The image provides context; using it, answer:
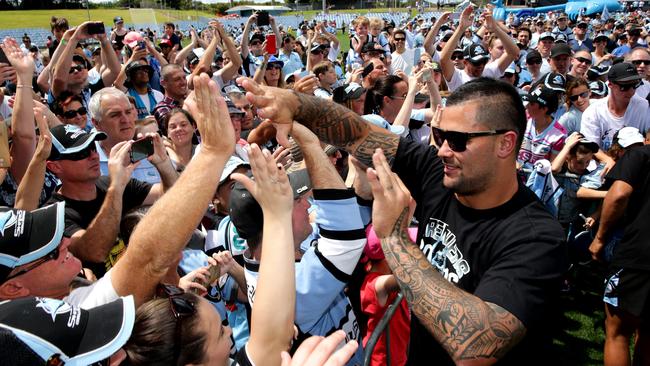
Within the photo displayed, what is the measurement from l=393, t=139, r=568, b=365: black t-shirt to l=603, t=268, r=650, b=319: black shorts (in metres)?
1.60

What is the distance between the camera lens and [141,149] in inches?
141

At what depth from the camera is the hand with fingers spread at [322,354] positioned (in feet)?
5.01

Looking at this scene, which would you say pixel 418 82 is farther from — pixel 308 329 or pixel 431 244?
pixel 308 329

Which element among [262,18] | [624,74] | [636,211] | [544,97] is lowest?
[636,211]

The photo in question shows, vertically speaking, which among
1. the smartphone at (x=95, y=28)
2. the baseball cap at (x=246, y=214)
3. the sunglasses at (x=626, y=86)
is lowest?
the baseball cap at (x=246, y=214)

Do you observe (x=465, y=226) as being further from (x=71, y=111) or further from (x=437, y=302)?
(x=71, y=111)

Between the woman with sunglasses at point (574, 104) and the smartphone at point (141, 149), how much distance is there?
4861mm

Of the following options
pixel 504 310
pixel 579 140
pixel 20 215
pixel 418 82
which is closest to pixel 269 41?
pixel 418 82

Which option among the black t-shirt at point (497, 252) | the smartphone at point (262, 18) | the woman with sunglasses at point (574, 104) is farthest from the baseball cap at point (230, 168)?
the smartphone at point (262, 18)

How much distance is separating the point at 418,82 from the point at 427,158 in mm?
2363

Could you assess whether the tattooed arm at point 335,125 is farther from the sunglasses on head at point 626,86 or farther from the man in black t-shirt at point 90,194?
the sunglasses on head at point 626,86

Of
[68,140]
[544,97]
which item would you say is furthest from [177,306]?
[544,97]

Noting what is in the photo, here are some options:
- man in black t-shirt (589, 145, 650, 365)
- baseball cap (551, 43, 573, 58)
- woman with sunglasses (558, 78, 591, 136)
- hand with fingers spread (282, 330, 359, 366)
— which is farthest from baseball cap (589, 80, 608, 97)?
hand with fingers spread (282, 330, 359, 366)

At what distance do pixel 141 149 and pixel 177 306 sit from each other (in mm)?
2016
